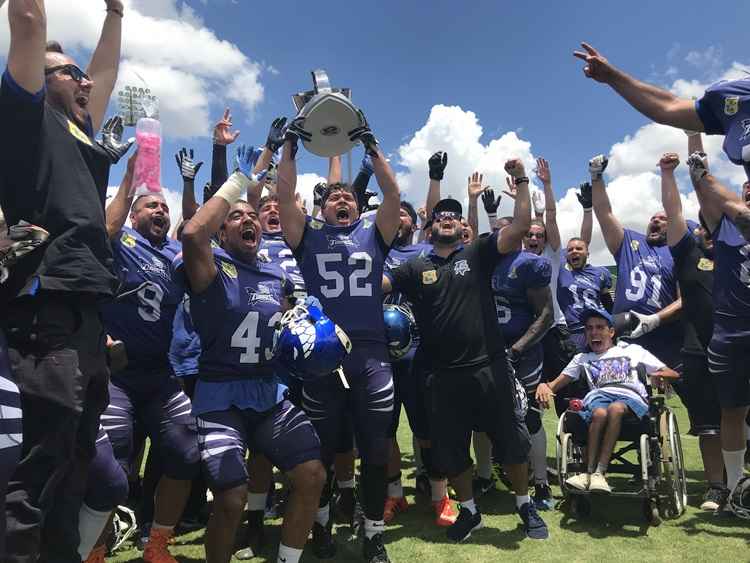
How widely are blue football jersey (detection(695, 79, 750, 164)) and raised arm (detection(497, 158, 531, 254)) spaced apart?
1.58m

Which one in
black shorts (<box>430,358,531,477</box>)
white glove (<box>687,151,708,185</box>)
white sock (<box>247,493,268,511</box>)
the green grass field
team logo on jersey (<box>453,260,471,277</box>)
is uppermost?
white glove (<box>687,151,708,185</box>)

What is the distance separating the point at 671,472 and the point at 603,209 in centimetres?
306

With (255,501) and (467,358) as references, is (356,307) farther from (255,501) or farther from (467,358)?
(255,501)

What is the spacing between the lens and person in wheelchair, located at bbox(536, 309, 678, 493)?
15.1ft

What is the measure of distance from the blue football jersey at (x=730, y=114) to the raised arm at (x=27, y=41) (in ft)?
10.3

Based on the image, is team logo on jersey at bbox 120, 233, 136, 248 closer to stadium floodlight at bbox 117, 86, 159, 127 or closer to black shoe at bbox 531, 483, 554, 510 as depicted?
stadium floodlight at bbox 117, 86, 159, 127

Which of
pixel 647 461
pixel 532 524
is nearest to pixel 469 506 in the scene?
pixel 532 524

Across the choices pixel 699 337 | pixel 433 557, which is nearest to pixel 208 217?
pixel 433 557

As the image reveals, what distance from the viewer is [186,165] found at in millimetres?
5477

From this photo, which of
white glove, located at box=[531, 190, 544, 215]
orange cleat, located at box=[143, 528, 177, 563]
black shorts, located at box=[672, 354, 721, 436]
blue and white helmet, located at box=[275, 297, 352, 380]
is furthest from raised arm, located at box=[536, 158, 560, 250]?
orange cleat, located at box=[143, 528, 177, 563]

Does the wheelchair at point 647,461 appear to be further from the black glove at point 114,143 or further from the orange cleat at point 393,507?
the black glove at point 114,143

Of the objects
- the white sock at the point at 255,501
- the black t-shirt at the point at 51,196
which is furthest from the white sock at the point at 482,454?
the black t-shirt at the point at 51,196

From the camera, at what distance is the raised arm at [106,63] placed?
284cm

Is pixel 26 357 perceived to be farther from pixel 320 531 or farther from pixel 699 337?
pixel 699 337
